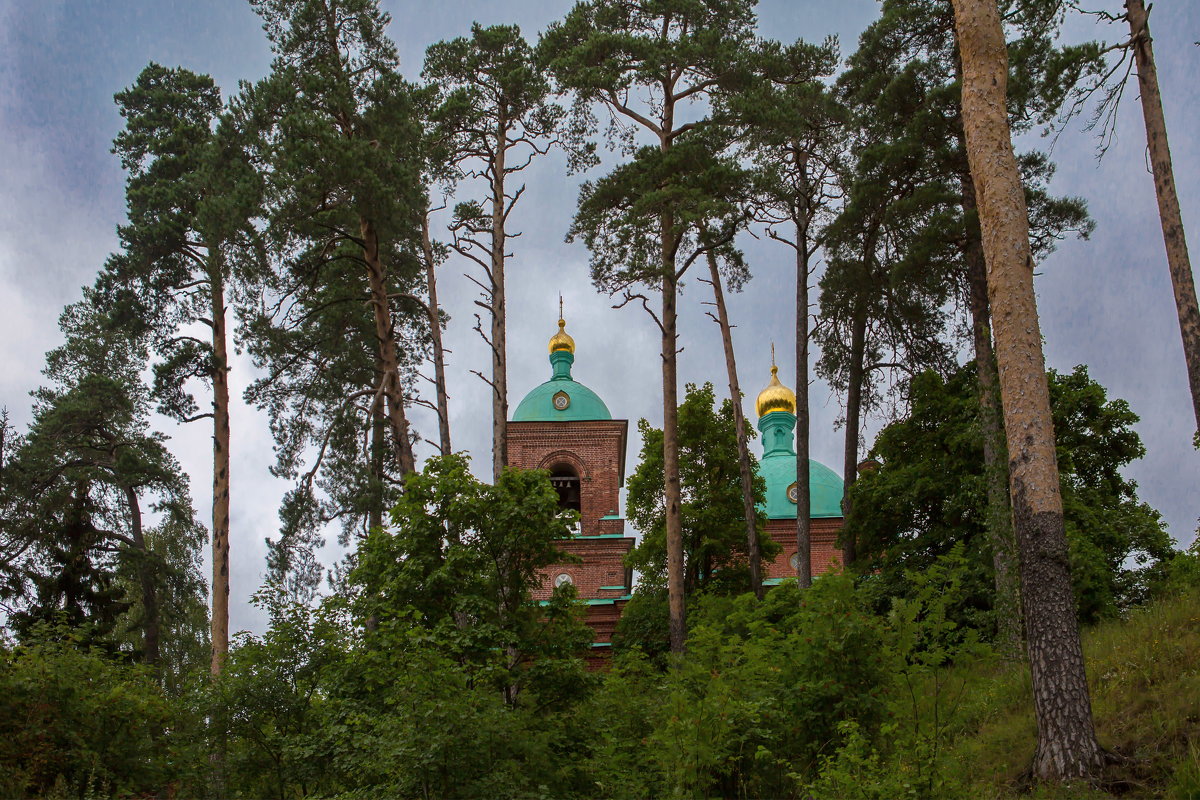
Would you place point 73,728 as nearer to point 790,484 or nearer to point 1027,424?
point 1027,424

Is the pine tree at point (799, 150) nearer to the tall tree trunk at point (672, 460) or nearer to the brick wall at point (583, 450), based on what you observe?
the tall tree trunk at point (672, 460)

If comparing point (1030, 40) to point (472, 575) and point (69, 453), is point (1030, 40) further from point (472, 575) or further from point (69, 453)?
point (69, 453)

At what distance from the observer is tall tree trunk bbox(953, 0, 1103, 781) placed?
25.1 feet

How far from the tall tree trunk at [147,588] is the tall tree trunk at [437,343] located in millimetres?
5778

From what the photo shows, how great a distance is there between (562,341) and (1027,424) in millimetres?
24067

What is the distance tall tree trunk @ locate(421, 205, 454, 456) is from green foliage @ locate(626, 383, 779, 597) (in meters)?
6.03

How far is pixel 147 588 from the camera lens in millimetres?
19828

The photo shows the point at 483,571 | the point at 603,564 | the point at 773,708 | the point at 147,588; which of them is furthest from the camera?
the point at 603,564

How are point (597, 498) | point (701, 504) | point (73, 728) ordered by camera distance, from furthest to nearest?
point (597, 498), point (701, 504), point (73, 728)

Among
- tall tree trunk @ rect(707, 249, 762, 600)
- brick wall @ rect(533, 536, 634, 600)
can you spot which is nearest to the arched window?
brick wall @ rect(533, 536, 634, 600)

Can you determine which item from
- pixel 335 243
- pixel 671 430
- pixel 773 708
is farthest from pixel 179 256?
pixel 773 708

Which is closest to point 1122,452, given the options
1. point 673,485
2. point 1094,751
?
point 673,485

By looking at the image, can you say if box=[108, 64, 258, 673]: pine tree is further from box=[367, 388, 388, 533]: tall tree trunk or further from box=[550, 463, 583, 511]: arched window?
box=[550, 463, 583, 511]: arched window

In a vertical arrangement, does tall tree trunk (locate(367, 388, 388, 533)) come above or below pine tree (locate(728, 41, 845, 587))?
below
